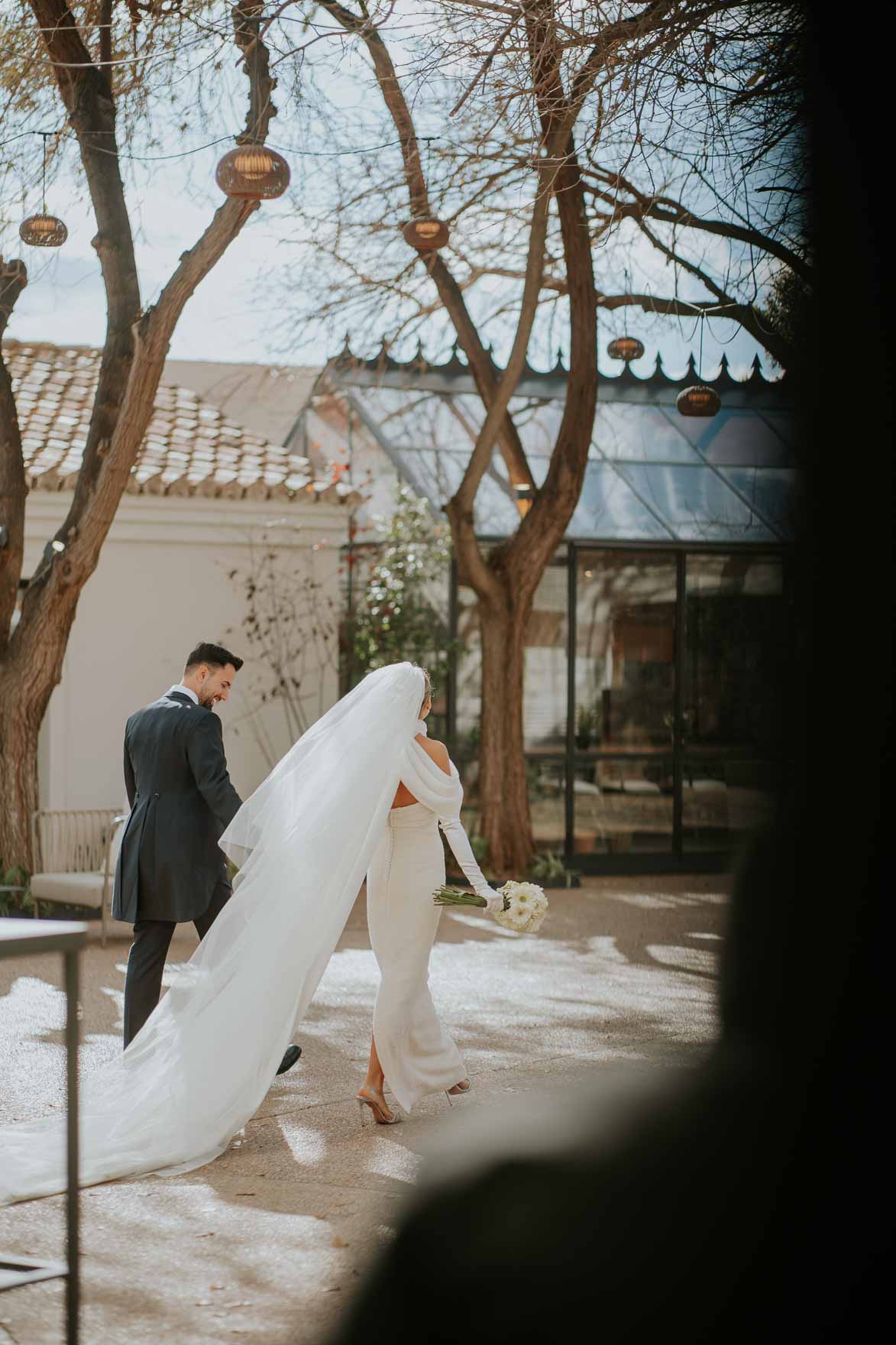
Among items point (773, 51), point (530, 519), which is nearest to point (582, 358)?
point (530, 519)

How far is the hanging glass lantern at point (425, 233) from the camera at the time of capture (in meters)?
10.0

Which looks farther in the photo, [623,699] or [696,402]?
[623,699]

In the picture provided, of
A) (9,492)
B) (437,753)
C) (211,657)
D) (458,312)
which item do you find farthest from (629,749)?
(211,657)

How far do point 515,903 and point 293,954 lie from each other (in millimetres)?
1085

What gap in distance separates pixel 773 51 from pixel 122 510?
12.0 metres

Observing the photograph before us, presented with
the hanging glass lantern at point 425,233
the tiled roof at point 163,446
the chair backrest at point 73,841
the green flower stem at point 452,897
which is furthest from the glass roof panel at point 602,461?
the green flower stem at point 452,897

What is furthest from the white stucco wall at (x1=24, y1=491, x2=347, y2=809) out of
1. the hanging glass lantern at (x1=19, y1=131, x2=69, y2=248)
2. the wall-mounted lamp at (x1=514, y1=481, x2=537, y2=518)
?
the hanging glass lantern at (x1=19, y1=131, x2=69, y2=248)

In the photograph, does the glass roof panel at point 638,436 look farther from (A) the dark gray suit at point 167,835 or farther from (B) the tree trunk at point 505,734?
(A) the dark gray suit at point 167,835

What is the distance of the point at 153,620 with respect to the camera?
13.4 meters

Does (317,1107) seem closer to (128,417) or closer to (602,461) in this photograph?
(128,417)

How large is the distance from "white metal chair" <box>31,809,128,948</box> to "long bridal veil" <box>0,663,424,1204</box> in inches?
135

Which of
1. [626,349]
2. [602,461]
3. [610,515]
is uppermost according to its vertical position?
[626,349]

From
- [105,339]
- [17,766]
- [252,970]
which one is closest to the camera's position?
[252,970]

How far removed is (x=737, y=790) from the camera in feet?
5.40
